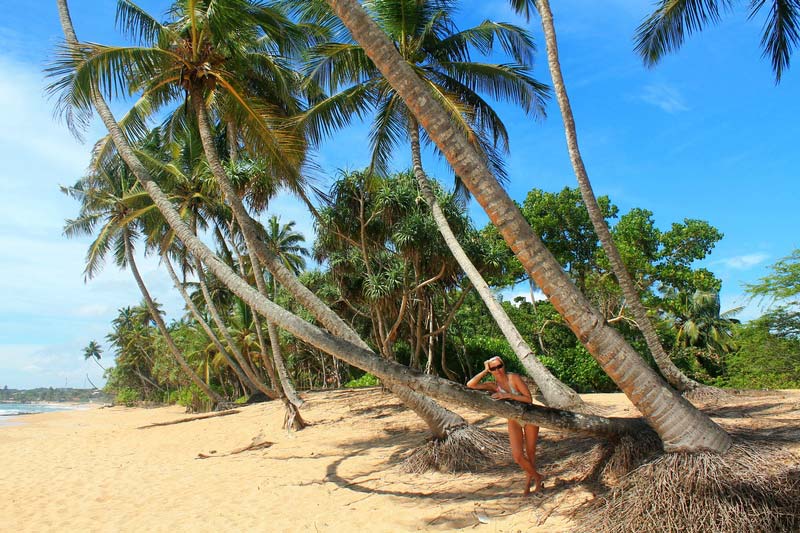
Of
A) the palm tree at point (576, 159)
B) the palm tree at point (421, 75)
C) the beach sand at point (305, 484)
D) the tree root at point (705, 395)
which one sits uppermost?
the palm tree at point (421, 75)

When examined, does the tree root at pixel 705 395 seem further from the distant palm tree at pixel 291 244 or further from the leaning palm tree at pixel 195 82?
the distant palm tree at pixel 291 244

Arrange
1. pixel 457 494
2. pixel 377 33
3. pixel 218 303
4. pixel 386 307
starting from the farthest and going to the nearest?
1. pixel 218 303
2. pixel 386 307
3. pixel 457 494
4. pixel 377 33

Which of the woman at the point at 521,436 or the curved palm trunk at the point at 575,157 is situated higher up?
the curved palm trunk at the point at 575,157

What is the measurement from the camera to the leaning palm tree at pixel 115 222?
74.7 ft

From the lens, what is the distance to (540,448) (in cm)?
727

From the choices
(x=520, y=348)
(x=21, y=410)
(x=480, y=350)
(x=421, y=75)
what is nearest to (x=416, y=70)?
(x=421, y=75)

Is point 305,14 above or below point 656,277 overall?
above

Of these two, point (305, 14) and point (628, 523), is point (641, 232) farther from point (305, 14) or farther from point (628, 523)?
point (628, 523)

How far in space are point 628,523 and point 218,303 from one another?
106 ft

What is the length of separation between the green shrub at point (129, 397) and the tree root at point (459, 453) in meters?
63.0

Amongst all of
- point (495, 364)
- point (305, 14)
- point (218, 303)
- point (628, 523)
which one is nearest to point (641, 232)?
point (305, 14)

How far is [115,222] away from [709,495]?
24151mm

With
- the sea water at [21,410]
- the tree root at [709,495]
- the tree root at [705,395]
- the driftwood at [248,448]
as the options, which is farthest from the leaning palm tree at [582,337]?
the sea water at [21,410]

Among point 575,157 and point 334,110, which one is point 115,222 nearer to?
point 334,110
